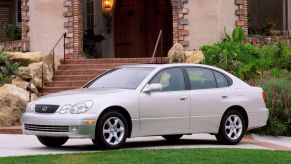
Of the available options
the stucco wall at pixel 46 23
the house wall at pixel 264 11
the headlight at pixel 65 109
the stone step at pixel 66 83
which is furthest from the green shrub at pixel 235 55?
the headlight at pixel 65 109

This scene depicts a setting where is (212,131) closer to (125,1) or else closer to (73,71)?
(73,71)

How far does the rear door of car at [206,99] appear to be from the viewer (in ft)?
47.7

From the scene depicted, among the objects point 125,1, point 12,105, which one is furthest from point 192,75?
point 125,1

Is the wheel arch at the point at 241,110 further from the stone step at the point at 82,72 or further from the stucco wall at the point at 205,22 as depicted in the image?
the stucco wall at the point at 205,22

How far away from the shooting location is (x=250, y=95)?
15.4 metres

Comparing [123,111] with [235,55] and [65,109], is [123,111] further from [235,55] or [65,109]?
[235,55]

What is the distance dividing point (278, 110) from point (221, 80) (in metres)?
2.87

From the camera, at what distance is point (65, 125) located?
13.1 metres

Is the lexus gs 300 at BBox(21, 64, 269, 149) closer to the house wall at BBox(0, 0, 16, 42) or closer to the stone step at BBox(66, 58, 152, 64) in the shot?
the stone step at BBox(66, 58, 152, 64)

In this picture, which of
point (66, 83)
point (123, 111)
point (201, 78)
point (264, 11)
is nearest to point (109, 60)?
point (66, 83)

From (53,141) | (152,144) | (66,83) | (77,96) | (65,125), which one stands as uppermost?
(77,96)

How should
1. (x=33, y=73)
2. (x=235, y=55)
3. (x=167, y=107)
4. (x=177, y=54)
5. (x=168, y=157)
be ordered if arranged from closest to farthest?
(x=168, y=157)
(x=167, y=107)
(x=33, y=73)
(x=235, y=55)
(x=177, y=54)

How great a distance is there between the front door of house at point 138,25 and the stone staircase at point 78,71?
4.11m

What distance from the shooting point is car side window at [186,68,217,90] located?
14.8 metres
